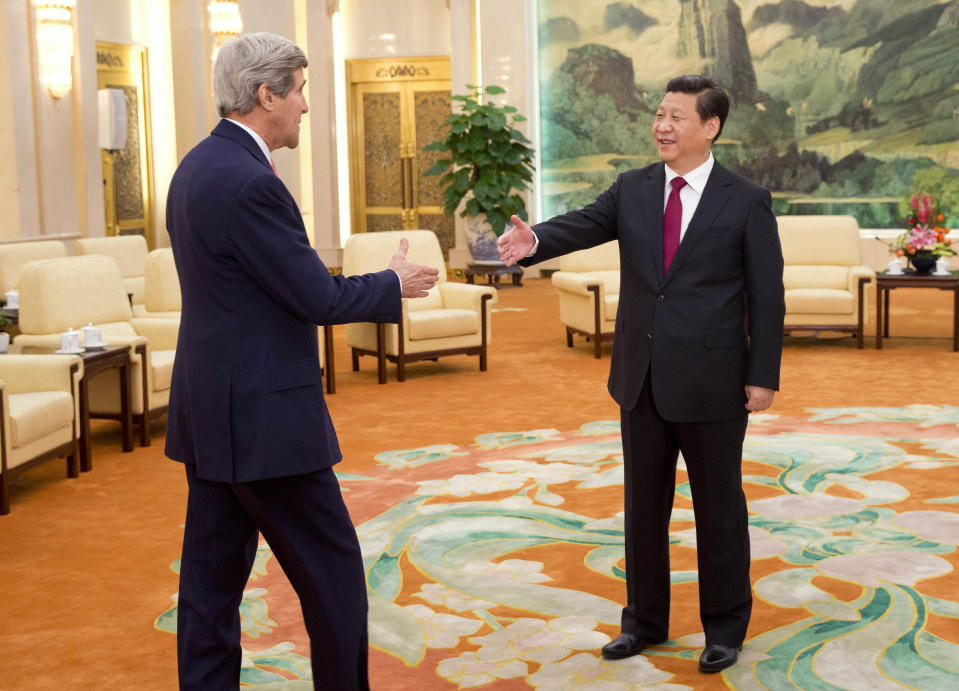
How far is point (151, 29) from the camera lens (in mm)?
12930

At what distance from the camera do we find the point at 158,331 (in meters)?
7.45

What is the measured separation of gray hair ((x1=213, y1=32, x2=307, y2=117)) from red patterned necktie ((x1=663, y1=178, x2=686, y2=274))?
1.27 metres

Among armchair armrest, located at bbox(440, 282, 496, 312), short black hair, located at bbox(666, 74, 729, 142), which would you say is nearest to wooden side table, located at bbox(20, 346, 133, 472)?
armchair armrest, located at bbox(440, 282, 496, 312)

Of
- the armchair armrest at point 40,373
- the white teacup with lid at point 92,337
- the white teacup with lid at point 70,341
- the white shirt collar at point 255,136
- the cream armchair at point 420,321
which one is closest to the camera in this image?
the white shirt collar at point 255,136

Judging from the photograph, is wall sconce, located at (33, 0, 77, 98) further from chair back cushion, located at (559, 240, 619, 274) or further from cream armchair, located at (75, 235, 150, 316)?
chair back cushion, located at (559, 240, 619, 274)

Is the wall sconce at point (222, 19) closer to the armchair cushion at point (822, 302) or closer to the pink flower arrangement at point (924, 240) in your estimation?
the armchair cushion at point (822, 302)

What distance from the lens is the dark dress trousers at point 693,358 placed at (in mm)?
3240

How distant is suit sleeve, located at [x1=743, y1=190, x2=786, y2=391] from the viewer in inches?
127

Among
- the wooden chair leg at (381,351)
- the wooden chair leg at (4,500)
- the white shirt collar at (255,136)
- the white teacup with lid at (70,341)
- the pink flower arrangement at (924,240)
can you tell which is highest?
the white shirt collar at (255,136)

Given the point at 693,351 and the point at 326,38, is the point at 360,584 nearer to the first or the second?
the point at 693,351

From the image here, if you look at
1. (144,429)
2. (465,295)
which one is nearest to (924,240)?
(465,295)

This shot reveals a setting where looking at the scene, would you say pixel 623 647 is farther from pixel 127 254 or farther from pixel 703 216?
pixel 127 254

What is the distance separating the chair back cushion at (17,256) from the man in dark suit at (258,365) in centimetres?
643

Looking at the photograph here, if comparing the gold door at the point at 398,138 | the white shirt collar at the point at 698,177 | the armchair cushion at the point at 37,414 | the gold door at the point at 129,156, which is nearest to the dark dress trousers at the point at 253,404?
the white shirt collar at the point at 698,177
